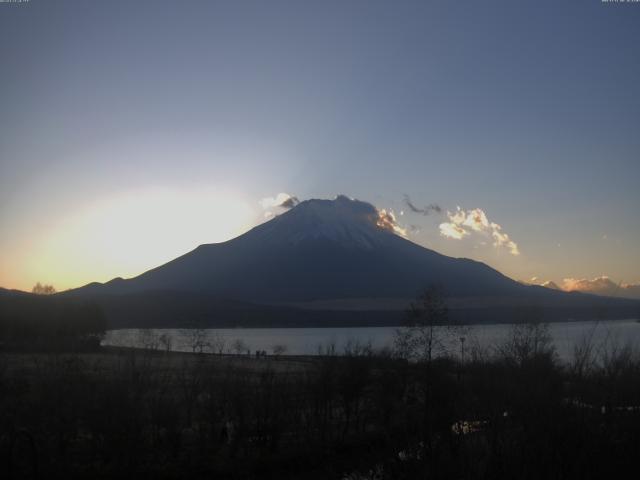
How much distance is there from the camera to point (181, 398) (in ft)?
67.6

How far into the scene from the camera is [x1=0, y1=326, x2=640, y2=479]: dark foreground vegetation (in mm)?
8797

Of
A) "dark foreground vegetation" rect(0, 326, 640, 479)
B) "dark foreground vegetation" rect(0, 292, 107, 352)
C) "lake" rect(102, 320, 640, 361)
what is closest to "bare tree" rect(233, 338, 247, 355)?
"lake" rect(102, 320, 640, 361)

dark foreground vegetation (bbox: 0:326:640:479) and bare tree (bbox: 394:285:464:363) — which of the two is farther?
bare tree (bbox: 394:285:464:363)

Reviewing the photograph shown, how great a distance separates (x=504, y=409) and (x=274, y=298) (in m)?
179

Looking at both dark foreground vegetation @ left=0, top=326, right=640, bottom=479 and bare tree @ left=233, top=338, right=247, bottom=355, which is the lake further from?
dark foreground vegetation @ left=0, top=326, right=640, bottom=479

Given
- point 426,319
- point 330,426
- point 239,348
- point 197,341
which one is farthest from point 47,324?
point 330,426

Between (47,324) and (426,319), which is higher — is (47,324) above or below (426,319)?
below

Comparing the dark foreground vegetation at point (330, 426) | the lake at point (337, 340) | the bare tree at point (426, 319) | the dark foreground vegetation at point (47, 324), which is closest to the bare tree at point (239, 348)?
the lake at point (337, 340)

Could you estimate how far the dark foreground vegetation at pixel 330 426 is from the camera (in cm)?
880

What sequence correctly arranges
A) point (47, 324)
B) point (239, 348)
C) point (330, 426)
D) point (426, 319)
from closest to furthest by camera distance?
point (330, 426) < point (426, 319) < point (47, 324) < point (239, 348)

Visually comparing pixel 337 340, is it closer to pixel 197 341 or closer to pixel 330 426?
pixel 197 341

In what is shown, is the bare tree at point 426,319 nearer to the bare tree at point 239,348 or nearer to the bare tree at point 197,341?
the bare tree at point 197,341

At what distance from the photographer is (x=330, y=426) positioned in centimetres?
2031

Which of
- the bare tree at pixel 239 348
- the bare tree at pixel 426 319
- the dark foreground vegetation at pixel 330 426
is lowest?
the bare tree at pixel 239 348
